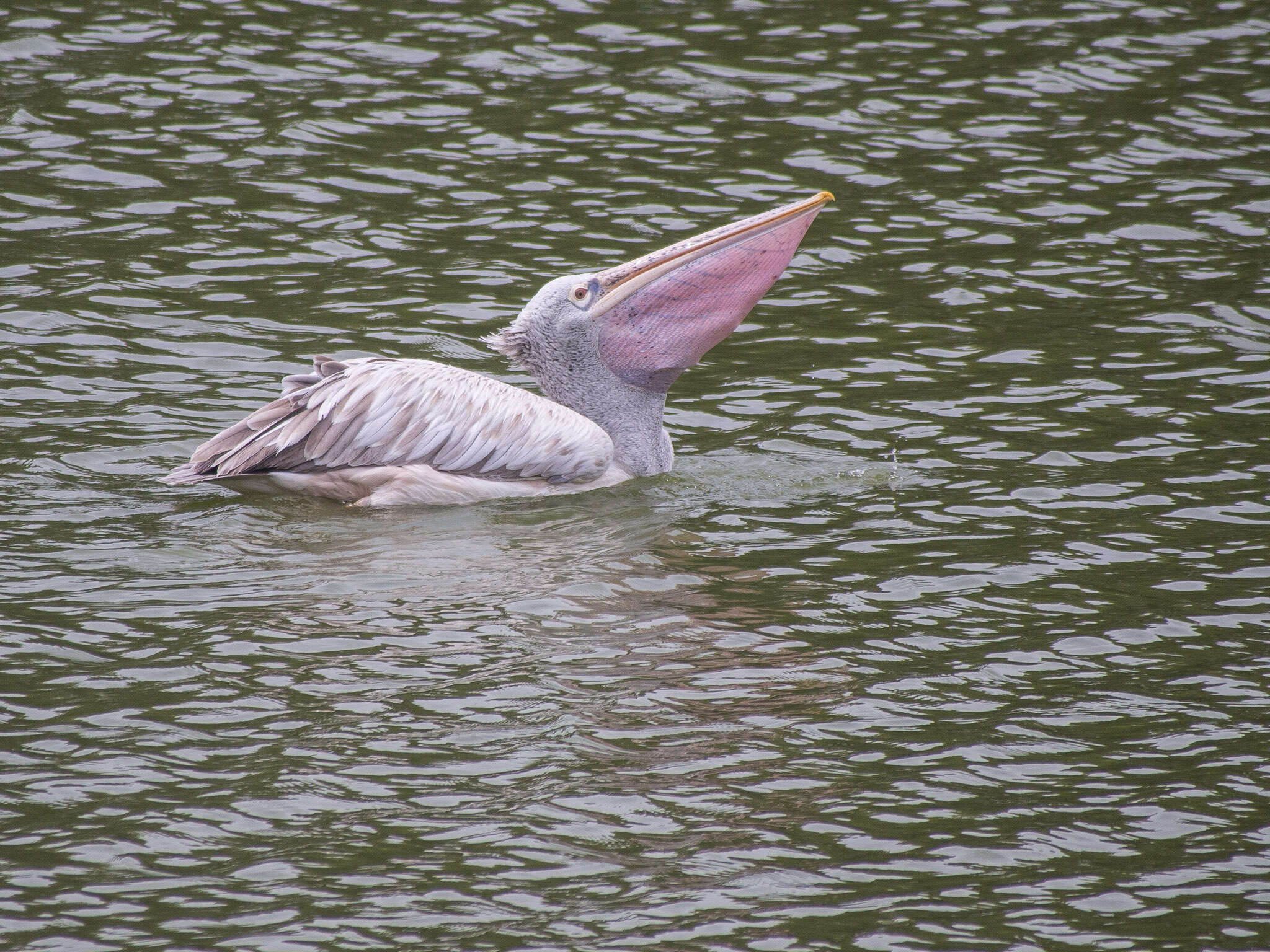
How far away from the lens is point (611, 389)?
6973 millimetres

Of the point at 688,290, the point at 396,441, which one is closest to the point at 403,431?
the point at 396,441

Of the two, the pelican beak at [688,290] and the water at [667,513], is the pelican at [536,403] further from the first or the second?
the water at [667,513]

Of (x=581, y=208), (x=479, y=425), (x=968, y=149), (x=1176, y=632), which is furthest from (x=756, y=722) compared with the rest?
(x=968, y=149)

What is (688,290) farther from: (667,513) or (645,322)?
(667,513)

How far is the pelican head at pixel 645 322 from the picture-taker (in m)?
6.75

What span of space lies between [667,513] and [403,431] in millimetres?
1101

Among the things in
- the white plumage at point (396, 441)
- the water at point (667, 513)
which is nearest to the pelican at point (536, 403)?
the white plumage at point (396, 441)

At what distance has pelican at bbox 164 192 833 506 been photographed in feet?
21.0

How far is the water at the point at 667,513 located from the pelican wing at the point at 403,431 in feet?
0.59

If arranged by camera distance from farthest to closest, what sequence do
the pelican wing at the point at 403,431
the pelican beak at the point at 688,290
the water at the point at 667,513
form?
the pelican beak at the point at 688,290 → the pelican wing at the point at 403,431 → the water at the point at 667,513

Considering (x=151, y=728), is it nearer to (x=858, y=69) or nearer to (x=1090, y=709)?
(x=1090, y=709)

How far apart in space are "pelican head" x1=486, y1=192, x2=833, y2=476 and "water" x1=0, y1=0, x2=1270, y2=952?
0.36 m

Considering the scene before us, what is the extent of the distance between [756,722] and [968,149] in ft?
21.1

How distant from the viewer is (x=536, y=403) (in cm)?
670
